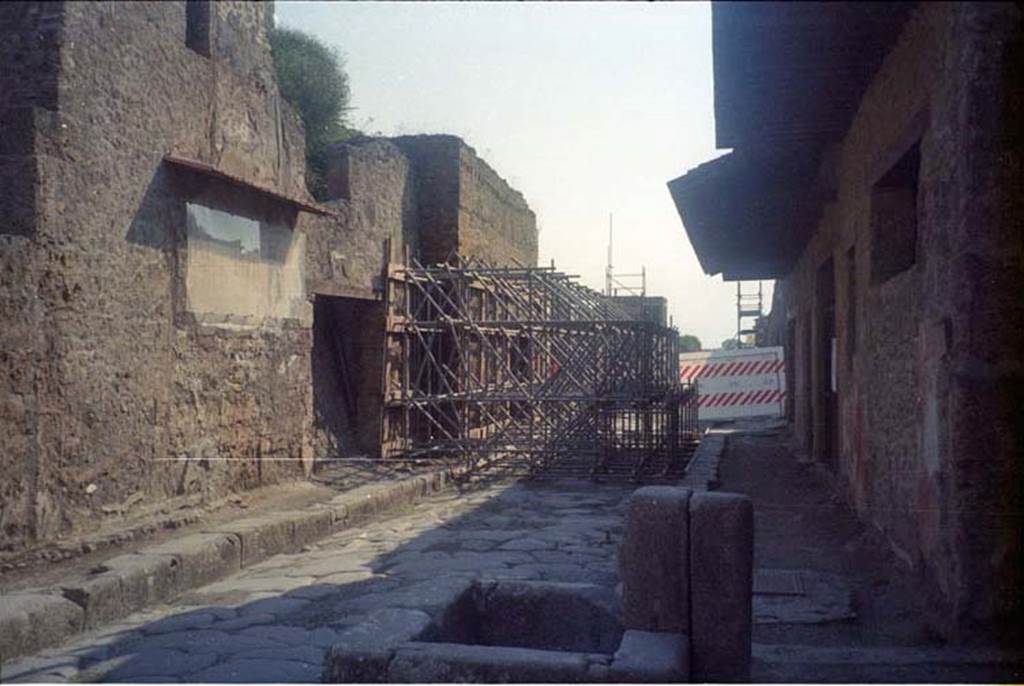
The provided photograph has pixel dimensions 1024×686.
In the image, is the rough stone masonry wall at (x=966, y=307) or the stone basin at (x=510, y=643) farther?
the rough stone masonry wall at (x=966, y=307)

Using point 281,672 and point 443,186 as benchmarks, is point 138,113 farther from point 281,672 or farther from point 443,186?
point 443,186

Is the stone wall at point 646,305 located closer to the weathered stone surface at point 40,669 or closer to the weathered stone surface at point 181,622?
the weathered stone surface at point 181,622

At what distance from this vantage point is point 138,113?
6.64m

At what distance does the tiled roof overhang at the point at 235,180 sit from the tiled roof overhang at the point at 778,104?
3.28m

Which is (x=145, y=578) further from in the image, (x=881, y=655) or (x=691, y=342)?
(x=691, y=342)

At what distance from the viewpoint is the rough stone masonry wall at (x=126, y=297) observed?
5.58m

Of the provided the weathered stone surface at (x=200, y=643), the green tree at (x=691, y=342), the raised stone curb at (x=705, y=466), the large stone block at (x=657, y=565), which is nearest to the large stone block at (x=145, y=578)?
the weathered stone surface at (x=200, y=643)

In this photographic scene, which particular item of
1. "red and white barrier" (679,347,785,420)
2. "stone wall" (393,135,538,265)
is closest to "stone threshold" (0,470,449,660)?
"stone wall" (393,135,538,265)

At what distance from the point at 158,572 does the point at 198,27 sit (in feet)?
13.8

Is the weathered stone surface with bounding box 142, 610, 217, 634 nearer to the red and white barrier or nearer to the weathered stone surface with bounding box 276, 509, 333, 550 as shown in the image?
the weathered stone surface with bounding box 276, 509, 333, 550

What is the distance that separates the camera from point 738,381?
20.3m

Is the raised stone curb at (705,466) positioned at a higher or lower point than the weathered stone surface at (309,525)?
higher

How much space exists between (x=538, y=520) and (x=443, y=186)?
6428 millimetres

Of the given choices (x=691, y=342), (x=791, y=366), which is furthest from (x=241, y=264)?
(x=691, y=342)
